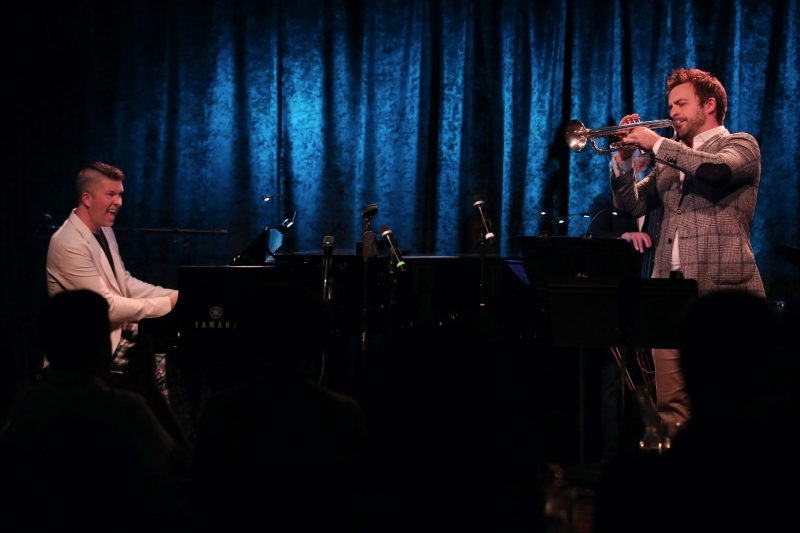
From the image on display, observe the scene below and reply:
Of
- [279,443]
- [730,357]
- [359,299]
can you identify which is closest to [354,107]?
[359,299]

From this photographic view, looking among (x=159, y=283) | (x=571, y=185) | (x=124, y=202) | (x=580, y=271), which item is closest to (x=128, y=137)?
(x=124, y=202)

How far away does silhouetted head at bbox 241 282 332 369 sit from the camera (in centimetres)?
196

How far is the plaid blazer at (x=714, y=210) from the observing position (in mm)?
3445

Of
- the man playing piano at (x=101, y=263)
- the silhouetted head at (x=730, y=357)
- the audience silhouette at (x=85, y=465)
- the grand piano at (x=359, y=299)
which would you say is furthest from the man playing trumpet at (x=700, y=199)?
the man playing piano at (x=101, y=263)

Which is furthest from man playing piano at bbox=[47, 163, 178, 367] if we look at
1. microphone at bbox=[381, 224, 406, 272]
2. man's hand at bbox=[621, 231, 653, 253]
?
man's hand at bbox=[621, 231, 653, 253]

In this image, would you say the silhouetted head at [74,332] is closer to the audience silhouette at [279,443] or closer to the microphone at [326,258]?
the audience silhouette at [279,443]

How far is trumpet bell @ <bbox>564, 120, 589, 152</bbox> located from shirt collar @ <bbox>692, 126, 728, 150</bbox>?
80cm

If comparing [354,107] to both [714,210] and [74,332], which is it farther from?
[74,332]

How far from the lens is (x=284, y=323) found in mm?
1998

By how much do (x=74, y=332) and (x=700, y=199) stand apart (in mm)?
2704

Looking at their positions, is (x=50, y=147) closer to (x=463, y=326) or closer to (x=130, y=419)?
(x=130, y=419)

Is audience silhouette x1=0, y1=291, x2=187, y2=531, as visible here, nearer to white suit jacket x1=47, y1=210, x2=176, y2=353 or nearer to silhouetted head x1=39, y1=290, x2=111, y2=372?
silhouetted head x1=39, y1=290, x2=111, y2=372

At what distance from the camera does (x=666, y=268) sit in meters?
3.66

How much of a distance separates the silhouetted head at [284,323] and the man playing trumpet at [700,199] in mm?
2021
